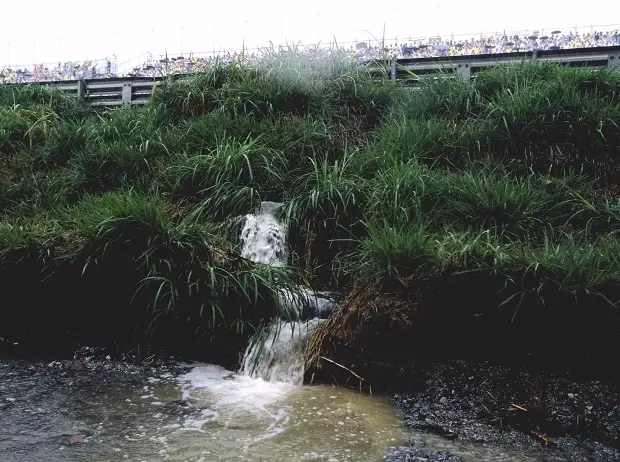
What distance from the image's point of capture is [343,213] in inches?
248

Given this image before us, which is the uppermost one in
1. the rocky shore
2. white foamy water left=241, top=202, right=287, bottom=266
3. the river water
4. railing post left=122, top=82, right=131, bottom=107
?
railing post left=122, top=82, right=131, bottom=107

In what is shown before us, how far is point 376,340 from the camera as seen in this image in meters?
4.82

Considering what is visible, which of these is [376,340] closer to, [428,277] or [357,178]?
[428,277]

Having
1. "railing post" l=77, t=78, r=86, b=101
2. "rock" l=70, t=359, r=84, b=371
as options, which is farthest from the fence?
"rock" l=70, t=359, r=84, b=371

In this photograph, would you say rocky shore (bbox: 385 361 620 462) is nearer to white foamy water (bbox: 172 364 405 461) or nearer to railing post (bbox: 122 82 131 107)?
white foamy water (bbox: 172 364 405 461)

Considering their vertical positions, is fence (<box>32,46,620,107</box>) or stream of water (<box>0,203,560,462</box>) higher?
fence (<box>32,46,620,107</box>)

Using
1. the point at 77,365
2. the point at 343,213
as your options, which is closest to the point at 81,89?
the point at 343,213

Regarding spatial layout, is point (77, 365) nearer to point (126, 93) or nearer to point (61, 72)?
point (126, 93)

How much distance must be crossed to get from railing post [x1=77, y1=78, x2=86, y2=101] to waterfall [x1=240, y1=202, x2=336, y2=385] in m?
6.76

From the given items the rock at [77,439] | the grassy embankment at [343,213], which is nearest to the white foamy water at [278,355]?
the grassy embankment at [343,213]

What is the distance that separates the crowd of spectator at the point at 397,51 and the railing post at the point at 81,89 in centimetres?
111

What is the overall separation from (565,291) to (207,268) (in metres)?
2.83

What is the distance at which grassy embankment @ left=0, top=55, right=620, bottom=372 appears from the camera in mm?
4805

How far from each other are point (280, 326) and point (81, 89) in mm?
8333
